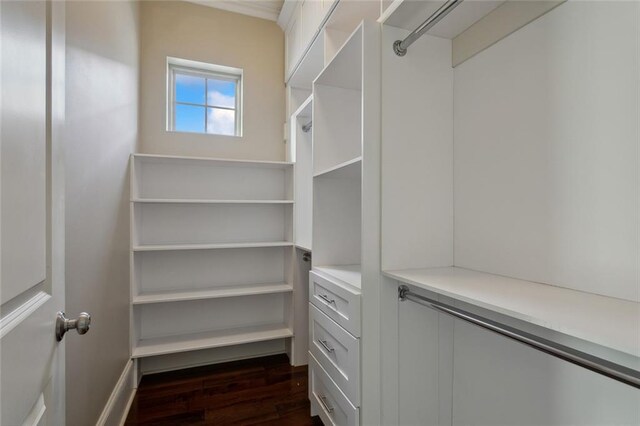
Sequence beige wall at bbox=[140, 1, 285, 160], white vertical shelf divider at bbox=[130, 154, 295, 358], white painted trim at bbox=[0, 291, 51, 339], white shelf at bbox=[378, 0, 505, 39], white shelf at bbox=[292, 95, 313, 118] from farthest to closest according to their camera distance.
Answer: beige wall at bbox=[140, 1, 285, 160] → white vertical shelf divider at bbox=[130, 154, 295, 358] → white shelf at bbox=[292, 95, 313, 118] → white shelf at bbox=[378, 0, 505, 39] → white painted trim at bbox=[0, 291, 51, 339]

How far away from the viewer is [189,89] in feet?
8.68

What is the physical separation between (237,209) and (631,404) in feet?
7.82

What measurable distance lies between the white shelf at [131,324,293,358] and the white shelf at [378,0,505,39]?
218 cm

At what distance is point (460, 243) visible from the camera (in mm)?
1309

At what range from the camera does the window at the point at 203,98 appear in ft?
8.49

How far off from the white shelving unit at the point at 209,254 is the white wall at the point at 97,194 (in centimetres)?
27

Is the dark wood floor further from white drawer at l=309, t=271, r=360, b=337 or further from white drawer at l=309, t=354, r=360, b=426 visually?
white drawer at l=309, t=271, r=360, b=337

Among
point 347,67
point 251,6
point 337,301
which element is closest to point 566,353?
point 337,301

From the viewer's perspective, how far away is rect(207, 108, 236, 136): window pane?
8.82ft

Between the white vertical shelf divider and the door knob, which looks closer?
the door knob

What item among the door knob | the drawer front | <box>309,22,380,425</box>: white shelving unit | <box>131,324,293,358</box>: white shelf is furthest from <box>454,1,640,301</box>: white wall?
<box>131,324,293,358</box>: white shelf

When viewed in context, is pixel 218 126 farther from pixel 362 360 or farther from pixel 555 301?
pixel 555 301

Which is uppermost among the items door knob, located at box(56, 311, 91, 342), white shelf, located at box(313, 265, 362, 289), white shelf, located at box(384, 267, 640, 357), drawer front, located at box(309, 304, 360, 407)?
white shelf, located at box(384, 267, 640, 357)

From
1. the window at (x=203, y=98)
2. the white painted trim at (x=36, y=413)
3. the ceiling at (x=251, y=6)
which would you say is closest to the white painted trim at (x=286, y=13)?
the ceiling at (x=251, y=6)
